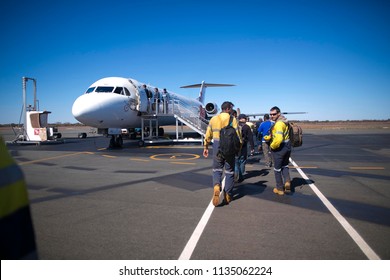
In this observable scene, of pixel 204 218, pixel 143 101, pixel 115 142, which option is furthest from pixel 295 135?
pixel 115 142

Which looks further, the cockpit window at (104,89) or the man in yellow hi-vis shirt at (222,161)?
the cockpit window at (104,89)

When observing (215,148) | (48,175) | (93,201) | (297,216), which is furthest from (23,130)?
(297,216)

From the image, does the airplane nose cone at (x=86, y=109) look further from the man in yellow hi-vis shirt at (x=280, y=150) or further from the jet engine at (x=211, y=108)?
the jet engine at (x=211, y=108)

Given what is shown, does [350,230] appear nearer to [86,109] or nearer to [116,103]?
[86,109]

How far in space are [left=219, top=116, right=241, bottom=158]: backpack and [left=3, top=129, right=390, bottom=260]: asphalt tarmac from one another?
112cm

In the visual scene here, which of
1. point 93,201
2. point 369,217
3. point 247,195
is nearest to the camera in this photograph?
point 369,217

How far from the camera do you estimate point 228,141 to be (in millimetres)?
4902

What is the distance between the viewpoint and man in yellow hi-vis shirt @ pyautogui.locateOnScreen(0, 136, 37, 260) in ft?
3.29

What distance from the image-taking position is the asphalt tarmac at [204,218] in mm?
3123

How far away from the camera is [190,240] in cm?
340

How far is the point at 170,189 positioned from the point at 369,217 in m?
4.18

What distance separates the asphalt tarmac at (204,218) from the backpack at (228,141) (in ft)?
3.67

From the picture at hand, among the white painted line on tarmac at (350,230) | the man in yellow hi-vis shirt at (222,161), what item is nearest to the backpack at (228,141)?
the man in yellow hi-vis shirt at (222,161)
